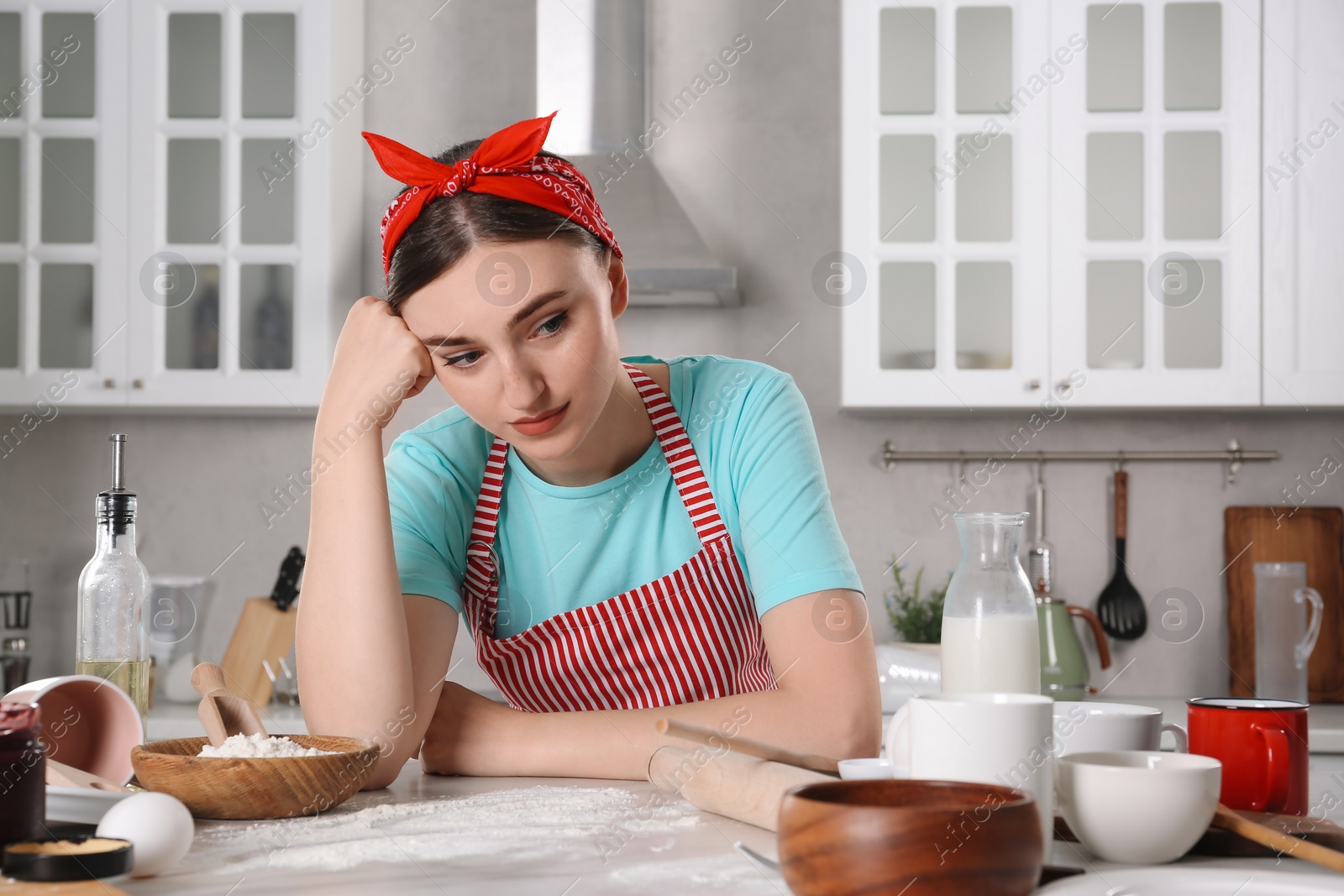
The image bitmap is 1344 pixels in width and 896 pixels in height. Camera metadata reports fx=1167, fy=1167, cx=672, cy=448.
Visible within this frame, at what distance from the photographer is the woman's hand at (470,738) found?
1088 mm

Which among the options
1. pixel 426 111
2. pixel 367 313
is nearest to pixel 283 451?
pixel 426 111

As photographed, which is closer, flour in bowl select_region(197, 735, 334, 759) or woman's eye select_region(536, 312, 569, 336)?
flour in bowl select_region(197, 735, 334, 759)

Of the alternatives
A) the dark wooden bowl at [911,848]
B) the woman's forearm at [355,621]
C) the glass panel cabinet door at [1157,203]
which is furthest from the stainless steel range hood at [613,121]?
the dark wooden bowl at [911,848]

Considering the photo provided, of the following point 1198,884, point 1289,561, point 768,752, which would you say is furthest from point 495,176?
point 1289,561

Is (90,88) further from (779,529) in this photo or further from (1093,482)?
(1093,482)

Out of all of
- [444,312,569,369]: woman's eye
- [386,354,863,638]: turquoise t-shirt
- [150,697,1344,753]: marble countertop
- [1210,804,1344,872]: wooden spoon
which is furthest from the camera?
[150,697,1344,753]: marble countertop

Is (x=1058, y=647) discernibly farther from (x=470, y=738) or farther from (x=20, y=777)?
(x=20, y=777)

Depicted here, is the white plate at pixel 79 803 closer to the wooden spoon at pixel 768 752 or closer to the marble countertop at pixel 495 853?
the marble countertop at pixel 495 853

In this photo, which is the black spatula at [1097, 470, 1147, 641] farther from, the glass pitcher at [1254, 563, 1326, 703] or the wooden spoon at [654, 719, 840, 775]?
the wooden spoon at [654, 719, 840, 775]

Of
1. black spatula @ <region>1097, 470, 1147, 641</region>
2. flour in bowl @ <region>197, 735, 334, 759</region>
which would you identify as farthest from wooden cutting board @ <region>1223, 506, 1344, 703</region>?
flour in bowl @ <region>197, 735, 334, 759</region>

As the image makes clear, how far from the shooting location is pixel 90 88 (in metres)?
2.65

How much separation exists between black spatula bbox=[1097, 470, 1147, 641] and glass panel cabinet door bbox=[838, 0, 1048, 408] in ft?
1.48

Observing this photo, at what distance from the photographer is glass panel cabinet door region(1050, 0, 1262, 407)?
2.47m

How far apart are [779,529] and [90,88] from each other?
7.32 feet
